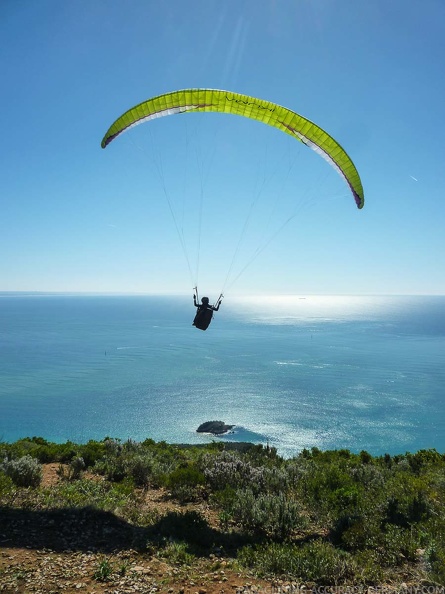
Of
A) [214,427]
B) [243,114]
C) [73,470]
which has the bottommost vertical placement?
[214,427]

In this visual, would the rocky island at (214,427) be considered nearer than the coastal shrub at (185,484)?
No

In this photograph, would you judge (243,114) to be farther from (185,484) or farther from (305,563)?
(305,563)

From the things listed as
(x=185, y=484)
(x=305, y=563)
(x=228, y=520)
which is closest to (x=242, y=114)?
(x=185, y=484)

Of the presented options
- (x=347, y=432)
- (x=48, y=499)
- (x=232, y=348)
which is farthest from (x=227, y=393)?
(x=48, y=499)

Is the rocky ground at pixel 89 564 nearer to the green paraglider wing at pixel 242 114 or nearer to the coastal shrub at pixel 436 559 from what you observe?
the coastal shrub at pixel 436 559

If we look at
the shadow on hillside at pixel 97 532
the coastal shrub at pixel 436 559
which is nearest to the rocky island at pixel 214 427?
the shadow on hillside at pixel 97 532

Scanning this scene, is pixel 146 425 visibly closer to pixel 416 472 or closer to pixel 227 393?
pixel 227 393
